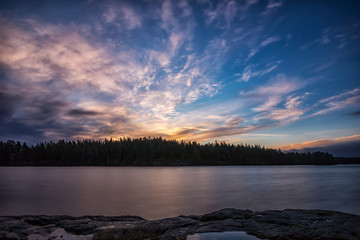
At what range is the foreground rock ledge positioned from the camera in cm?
892

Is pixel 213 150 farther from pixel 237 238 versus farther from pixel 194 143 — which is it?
pixel 237 238

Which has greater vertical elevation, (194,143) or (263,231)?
(194,143)

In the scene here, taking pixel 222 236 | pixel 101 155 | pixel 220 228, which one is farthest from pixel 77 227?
pixel 101 155

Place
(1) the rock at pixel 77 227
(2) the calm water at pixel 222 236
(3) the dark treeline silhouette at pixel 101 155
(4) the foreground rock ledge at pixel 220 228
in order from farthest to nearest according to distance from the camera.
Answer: (3) the dark treeline silhouette at pixel 101 155, (1) the rock at pixel 77 227, (4) the foreground rock ledge at pixel 220 228, (2) the calm water at pixel 222 236

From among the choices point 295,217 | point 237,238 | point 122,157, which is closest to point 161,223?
point 237,238

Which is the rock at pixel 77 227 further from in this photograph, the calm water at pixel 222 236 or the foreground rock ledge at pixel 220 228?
the calm water at pixel 222 236

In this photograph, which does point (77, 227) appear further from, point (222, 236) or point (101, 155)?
point (101, 155)

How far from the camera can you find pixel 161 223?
448 inches

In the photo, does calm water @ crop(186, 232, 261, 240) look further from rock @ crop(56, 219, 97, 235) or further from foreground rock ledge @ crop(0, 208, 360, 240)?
rock @ crop(56, 219, 97, 235)

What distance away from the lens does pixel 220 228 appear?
9602 millimetres

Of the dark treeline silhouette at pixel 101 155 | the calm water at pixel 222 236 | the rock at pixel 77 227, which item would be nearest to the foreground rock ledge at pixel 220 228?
the rock at pixel 77 227

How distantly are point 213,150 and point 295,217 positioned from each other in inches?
7164

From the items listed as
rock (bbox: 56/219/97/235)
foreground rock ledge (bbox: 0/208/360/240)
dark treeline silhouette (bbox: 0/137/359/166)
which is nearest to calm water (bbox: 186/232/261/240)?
foreground rock ledge (bbox: 0/208/360/240)

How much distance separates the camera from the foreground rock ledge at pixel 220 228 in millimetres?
8921
